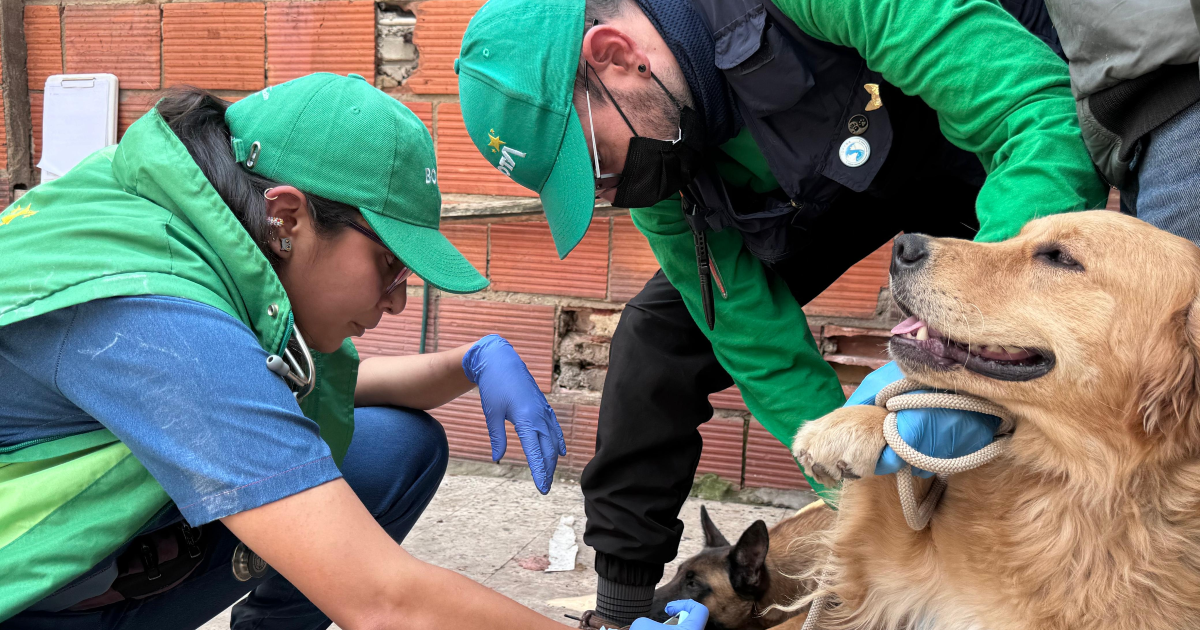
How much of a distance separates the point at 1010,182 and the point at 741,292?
0.84 m

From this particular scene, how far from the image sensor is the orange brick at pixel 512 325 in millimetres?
3799

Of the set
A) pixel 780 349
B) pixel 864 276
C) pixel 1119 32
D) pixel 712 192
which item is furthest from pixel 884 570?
pixel 864 276

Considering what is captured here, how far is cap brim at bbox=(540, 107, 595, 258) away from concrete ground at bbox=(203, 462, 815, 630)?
123 cm

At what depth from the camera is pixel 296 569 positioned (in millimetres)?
1347

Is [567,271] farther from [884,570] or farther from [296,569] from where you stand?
[296,569]

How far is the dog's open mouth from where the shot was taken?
4.82 feet

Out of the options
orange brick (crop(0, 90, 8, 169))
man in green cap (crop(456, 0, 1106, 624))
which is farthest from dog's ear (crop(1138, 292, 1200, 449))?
orange brick (crop(0, 90, 8, 169))

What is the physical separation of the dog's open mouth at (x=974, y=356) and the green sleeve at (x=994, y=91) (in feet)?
0.72

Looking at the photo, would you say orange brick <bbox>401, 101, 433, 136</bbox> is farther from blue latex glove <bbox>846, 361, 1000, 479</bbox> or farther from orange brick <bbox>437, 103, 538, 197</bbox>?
blue latex glove <bbox>846, 361, 1000, 479</bbox>

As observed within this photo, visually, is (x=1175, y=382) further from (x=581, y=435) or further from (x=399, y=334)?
(x=399, y=334)

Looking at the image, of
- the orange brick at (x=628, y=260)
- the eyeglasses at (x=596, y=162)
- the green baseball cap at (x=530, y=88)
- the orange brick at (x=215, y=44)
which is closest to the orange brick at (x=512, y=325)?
the orange brick at (x=628, y=260)

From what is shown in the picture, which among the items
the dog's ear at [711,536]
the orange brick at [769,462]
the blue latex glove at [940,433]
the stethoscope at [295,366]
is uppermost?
the blue latex glove at [940,433]

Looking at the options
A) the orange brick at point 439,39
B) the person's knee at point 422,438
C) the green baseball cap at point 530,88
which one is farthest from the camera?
the orange brick at point 439,39

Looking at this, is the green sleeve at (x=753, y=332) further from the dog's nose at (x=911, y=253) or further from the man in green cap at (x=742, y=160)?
the dog's nose at (x=911, y=253)
